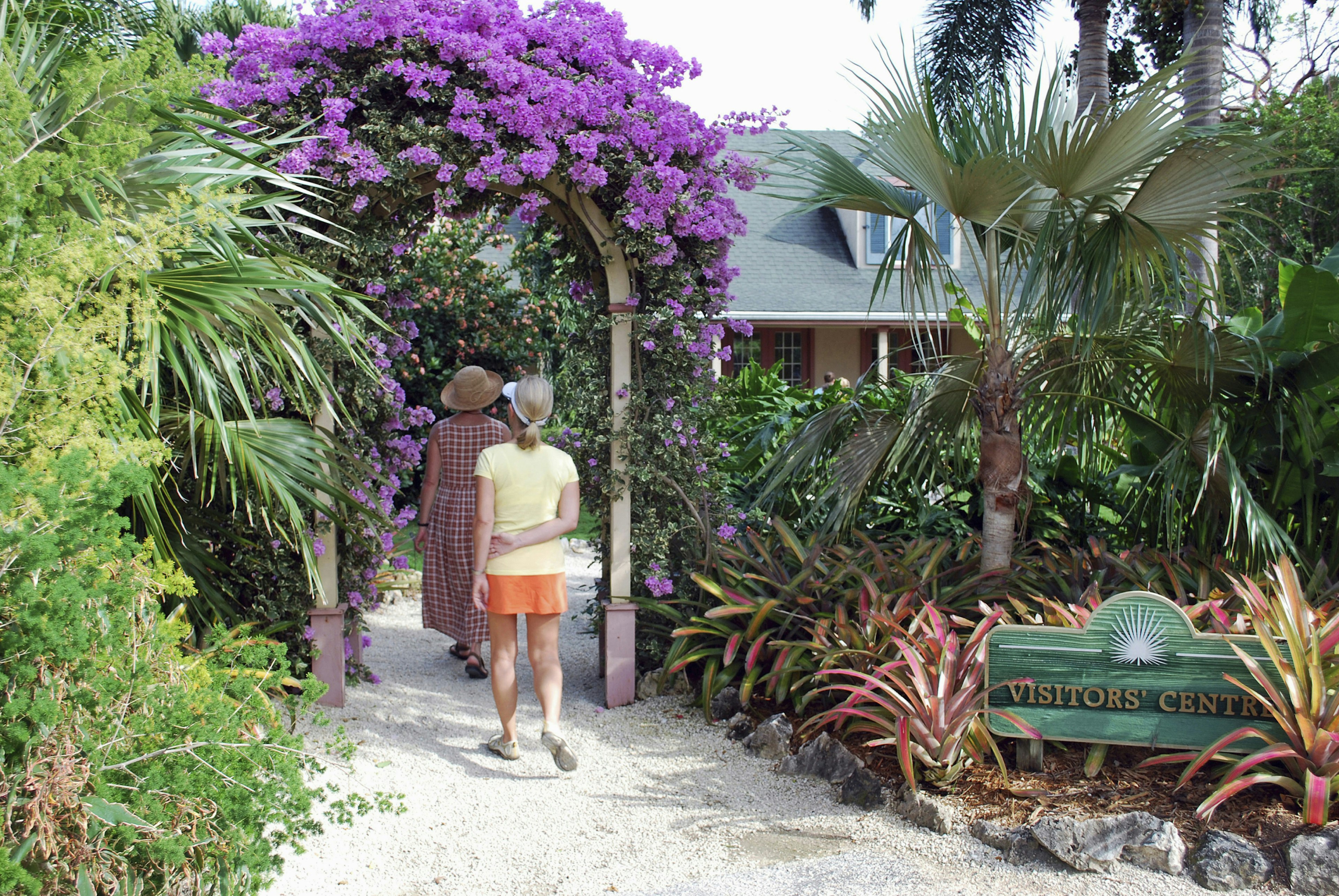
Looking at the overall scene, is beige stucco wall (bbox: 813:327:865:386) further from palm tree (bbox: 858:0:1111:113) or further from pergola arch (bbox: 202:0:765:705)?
pergola arch (bbox: 202:0:765:705)

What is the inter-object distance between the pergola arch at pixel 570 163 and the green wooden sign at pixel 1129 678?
73.2 inches

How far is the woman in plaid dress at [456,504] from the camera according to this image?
4.96 meters

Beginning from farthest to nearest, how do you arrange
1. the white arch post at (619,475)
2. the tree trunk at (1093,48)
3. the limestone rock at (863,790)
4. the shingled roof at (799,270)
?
1. the shingled roof at (799,270)
2. the tree trunk at (1093,48)
3. the white arch post at (619,475)
4. the limestone rock at (863,790)

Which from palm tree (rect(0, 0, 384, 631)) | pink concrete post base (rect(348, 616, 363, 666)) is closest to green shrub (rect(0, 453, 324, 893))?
palm tree (rect(0, 0, 384, 631))

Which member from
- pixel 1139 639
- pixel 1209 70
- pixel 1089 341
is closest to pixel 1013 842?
pixel 1139 639

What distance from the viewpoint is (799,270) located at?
1405cm

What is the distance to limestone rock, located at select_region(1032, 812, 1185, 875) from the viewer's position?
3.08m

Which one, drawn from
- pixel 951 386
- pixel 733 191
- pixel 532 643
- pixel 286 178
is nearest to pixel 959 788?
pixel 532 643

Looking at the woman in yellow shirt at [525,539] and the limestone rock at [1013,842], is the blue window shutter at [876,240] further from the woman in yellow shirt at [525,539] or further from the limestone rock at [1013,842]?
the limestone rock at [1013,842]

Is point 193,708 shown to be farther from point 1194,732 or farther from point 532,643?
point 1194,732

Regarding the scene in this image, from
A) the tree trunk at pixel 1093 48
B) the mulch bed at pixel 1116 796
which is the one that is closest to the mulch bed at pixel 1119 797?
the mulch bed at pixel 1116 796

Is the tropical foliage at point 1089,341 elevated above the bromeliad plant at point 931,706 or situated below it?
above

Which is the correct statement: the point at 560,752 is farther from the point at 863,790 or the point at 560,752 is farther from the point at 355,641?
the point at 355,641

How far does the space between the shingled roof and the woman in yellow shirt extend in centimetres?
904
